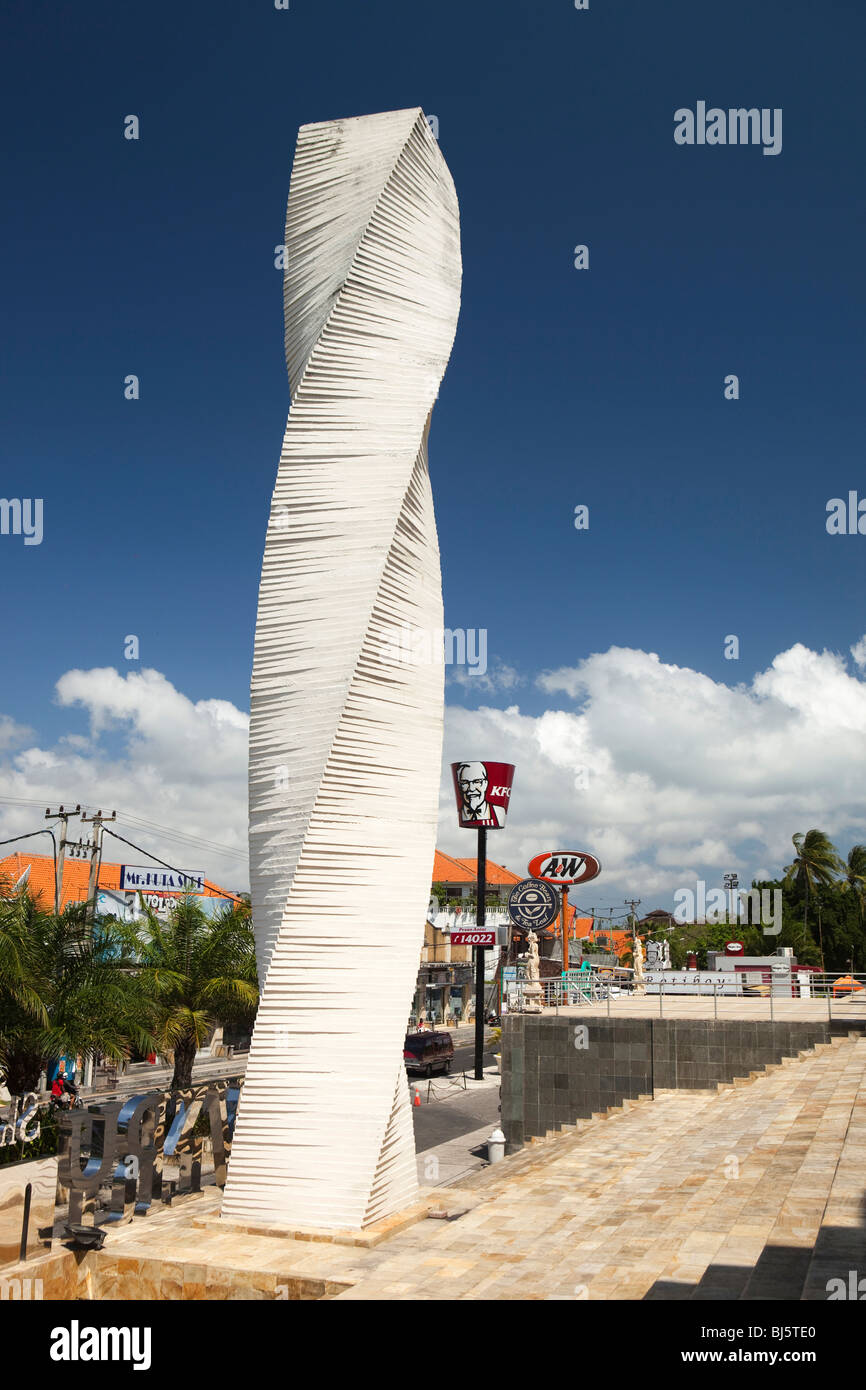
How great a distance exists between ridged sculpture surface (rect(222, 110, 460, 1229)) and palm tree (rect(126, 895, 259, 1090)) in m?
11.1

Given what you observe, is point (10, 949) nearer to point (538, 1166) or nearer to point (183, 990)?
point (183, 990)

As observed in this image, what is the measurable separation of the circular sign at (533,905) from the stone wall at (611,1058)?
7992 millimetres

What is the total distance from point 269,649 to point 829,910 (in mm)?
53929

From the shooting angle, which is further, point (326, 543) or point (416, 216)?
point (416, 216)

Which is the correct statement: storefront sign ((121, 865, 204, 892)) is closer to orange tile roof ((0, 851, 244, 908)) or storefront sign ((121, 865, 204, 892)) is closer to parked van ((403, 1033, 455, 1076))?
orange tile roof ((0, 851, 244, 908))

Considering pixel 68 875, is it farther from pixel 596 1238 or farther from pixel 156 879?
pixel 596 1238

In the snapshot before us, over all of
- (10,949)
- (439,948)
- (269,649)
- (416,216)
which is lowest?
(439,948)

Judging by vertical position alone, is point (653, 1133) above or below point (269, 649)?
below

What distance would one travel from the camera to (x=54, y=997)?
66.5 feet

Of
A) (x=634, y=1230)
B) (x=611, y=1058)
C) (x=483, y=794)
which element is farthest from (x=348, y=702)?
(x=483, y=794)

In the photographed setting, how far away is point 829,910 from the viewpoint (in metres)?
60.0

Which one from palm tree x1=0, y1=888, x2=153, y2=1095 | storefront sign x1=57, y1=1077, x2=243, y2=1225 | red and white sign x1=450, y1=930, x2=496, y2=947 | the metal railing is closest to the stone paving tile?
storefront sign x1=57, y1=1077, x2=243, y2=1225

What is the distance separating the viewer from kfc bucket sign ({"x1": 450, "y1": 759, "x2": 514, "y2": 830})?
38750 millimetres
